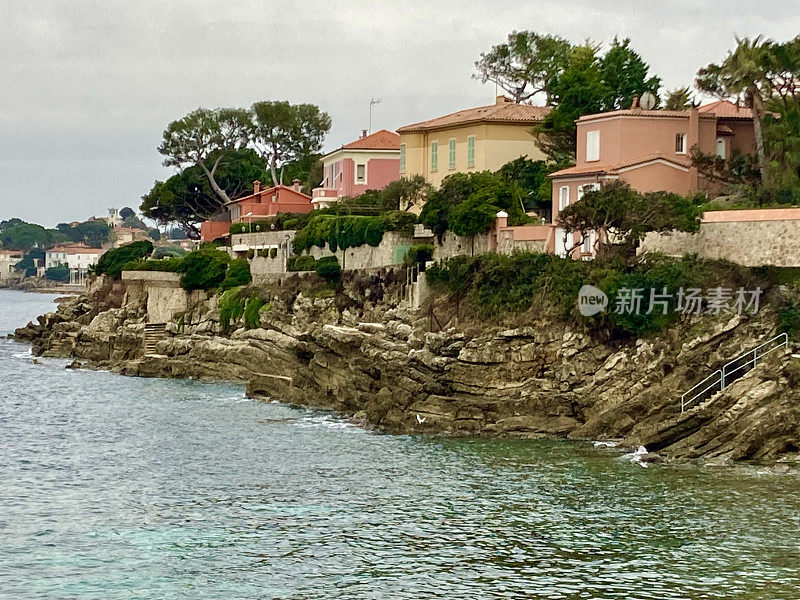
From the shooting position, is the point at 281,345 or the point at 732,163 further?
the point at 281,345

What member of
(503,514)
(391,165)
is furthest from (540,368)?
(391,165)

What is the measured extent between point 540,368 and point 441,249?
49.9 feet

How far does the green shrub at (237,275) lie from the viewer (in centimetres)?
7481

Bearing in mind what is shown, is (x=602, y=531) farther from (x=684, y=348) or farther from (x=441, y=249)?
(x=441, y=249)

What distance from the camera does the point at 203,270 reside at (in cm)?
7650

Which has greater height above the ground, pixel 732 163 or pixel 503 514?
pixel 732 163

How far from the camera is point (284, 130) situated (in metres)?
108

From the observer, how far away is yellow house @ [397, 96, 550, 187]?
6925 cm

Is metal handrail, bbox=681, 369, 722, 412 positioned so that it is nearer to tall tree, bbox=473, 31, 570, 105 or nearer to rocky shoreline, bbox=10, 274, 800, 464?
rocky shoreline, bbox=10, 274, 800, 464

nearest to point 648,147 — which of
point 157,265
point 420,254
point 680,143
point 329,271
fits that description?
point 680,143

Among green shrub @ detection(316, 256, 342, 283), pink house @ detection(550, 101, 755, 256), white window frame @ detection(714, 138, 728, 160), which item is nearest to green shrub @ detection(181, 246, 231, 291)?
green shrub @ detection(316, 256, 342, 283)

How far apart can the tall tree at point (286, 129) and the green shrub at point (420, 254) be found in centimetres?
4478

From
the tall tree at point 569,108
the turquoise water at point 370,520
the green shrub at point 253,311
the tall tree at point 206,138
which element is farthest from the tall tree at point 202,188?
the turquoise water at point 370,520

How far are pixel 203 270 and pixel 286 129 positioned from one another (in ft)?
110
